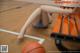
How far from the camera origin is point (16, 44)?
6.35 feet

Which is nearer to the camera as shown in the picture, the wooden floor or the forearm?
the forearm

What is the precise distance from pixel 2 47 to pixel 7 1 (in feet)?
9.13

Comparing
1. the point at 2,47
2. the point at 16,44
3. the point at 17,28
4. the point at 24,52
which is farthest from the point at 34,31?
the point at 24,52

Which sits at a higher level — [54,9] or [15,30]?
[54,9]

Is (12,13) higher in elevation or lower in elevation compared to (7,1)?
lower

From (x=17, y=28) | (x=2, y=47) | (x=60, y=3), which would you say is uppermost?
(x=60, y=3)

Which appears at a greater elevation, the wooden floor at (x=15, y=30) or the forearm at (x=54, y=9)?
the forearm at (x=54, y=9)

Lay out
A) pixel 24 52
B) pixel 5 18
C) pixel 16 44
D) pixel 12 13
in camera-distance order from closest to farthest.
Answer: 1. pixel 24 52
2. pixel 16 44
3. pixel 5 18
4. pixel 12 13

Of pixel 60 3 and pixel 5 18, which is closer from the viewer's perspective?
pixel 60 3

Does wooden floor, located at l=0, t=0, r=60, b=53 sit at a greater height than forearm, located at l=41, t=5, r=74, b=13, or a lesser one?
lesser

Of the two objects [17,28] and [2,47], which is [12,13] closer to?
[17,28]

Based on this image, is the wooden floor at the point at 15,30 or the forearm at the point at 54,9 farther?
the wooden floor at the point at 15,30

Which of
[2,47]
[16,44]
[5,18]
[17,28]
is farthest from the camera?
[5,18]

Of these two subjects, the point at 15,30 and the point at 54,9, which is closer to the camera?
the point at 54,9
